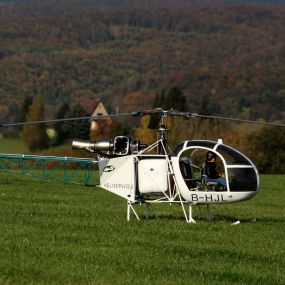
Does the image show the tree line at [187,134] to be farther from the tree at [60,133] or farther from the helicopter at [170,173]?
the helicopter at [170,173]

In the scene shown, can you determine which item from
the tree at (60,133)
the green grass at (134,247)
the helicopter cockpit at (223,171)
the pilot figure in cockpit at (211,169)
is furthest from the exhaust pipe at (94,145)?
the tree at (60,133)

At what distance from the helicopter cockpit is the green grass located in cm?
70

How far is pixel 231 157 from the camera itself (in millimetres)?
17141

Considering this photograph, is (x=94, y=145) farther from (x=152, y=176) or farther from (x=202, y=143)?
(x=202, y=143)

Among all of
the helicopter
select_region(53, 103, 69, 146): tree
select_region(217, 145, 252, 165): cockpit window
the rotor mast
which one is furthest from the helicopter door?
select_region(53, 103, 69, 146): tree

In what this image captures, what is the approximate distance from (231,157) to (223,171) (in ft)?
1.25

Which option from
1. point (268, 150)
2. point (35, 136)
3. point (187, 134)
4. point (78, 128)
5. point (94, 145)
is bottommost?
point (35, 136)

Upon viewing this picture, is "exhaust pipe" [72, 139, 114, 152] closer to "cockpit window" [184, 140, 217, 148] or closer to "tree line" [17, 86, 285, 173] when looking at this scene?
"cockpit window" [184, 140, 217, 148]

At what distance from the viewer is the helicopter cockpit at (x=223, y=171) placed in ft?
55.9

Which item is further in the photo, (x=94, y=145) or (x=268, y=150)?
(x=268, y=150)

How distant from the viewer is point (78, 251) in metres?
12.8

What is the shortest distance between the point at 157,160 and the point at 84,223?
191cm

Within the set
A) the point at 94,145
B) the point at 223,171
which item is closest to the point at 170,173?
the point at 223,171

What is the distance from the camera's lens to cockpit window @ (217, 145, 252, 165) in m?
17.1
